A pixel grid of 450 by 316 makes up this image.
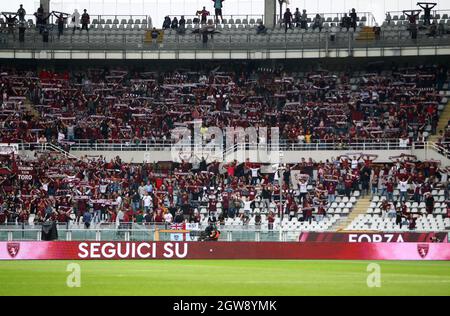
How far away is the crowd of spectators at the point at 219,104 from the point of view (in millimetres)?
53312

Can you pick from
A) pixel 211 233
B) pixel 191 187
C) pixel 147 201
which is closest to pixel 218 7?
pixel 191 187

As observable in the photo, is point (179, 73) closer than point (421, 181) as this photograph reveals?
No

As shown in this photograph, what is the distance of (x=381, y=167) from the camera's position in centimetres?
5012

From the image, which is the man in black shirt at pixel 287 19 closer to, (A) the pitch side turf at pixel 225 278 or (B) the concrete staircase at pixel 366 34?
(B) the concrete staircase at pixel 366 34

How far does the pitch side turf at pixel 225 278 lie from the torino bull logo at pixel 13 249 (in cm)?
175

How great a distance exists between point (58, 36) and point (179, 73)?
275 inches

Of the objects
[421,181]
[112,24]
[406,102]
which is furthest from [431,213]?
[112,24]

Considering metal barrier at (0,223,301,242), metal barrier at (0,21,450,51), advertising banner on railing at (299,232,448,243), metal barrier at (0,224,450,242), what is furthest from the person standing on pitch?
metal barrier at (0,224,450,242)

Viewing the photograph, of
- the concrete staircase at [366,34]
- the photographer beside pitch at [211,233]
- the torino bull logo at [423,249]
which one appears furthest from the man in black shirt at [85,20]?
the torino bull logo at [423,249]
